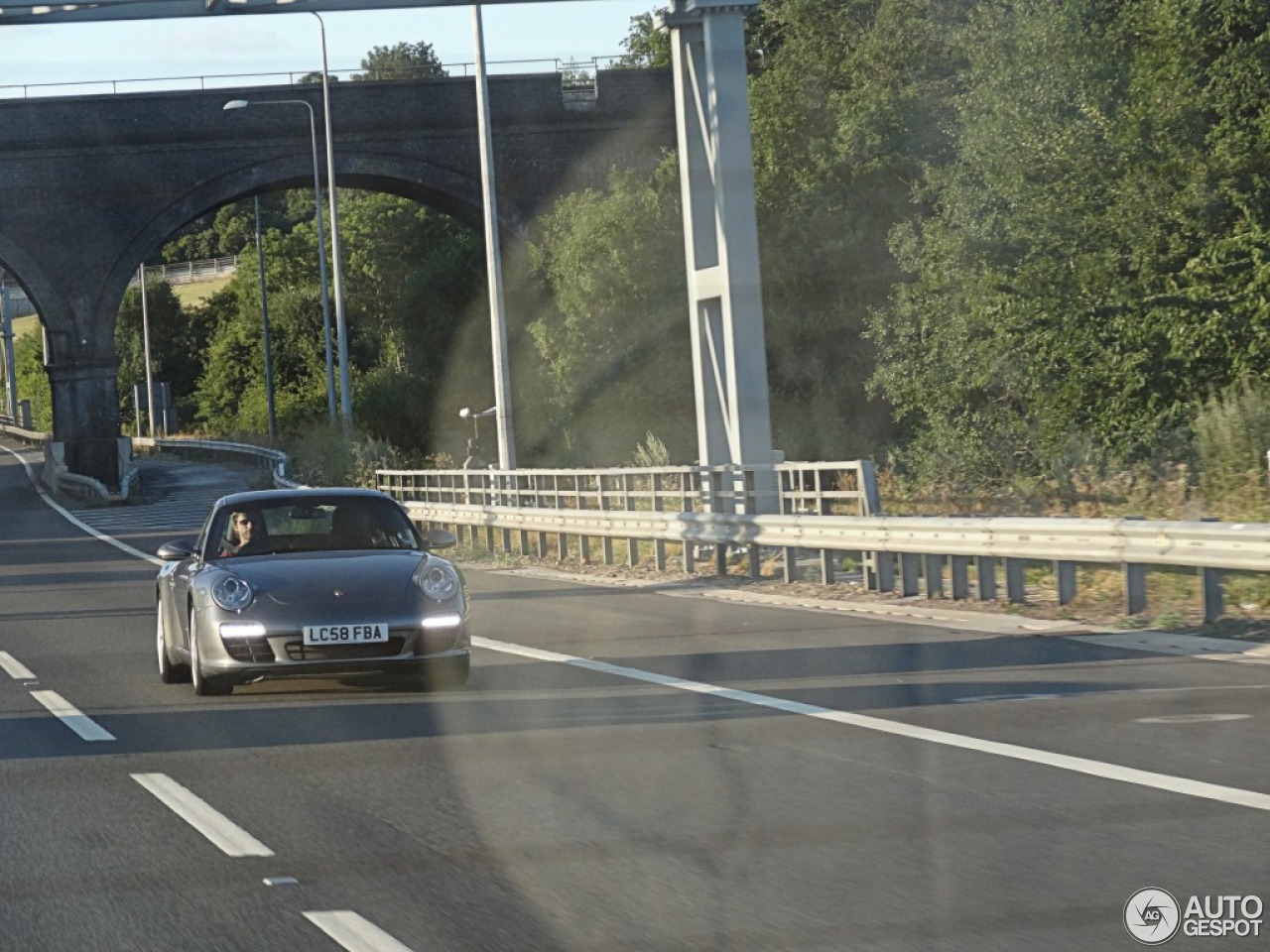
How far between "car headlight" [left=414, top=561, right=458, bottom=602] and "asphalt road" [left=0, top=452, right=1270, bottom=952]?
24.6 inches

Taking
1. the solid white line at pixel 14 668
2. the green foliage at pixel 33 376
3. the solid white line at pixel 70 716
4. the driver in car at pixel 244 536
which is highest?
the green foliage at pixel 33 376

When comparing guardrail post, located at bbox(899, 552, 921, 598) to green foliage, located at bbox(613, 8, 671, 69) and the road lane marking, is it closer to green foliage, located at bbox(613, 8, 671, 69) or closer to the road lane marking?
the road lane marking

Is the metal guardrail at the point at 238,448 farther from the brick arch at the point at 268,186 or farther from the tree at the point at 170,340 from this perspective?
the tree at the point at 170,340

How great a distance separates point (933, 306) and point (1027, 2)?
6.43 m

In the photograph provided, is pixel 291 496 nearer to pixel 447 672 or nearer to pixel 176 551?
pixel 176 551

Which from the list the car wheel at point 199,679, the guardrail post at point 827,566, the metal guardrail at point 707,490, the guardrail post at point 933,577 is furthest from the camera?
the metal guardrail at point 707,490

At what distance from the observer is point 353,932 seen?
231 inches

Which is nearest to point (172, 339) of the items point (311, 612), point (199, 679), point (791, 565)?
point (791, 565)

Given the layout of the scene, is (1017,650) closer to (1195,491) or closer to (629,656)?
(629,656)

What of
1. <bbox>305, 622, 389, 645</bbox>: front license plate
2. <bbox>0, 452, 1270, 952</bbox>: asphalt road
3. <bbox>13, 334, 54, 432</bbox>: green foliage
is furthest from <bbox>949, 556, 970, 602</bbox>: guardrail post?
<bbox>13, 334, 54, 432</bbox>: green foliage

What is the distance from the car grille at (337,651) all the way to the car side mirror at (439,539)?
115 centimetres

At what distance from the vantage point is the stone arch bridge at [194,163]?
198 feet

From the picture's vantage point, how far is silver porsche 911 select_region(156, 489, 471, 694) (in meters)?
11.6

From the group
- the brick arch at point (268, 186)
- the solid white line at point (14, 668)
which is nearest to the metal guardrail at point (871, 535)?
the solid white line at point (14, 668)
